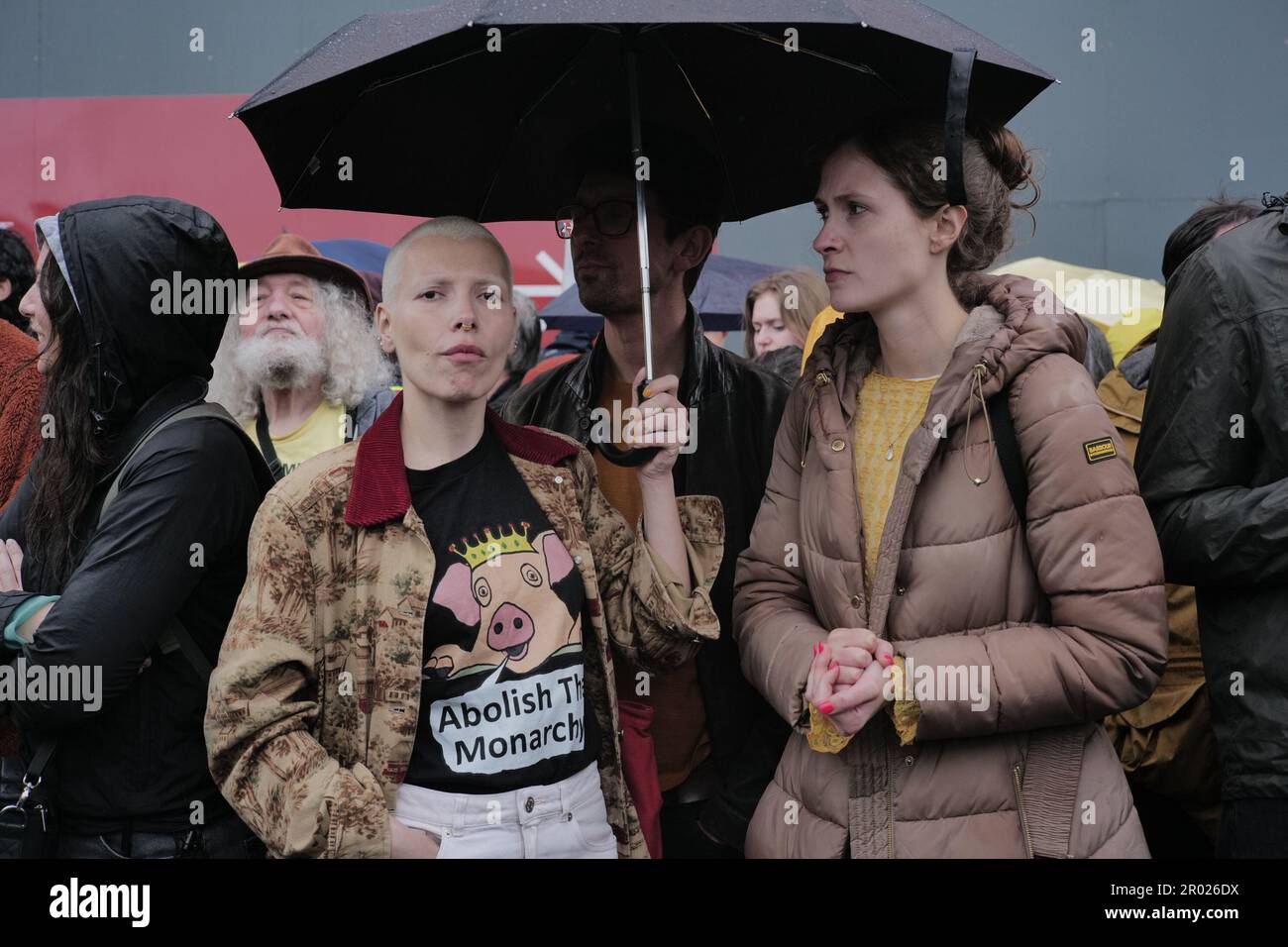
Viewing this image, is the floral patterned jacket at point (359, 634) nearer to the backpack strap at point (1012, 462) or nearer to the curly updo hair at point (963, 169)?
the backpack strap at point (1012, 462)

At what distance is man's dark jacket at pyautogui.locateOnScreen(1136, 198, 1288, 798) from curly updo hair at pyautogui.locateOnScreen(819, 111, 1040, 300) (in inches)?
16.6

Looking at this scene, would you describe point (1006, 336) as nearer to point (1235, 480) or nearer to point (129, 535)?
point (1235, 480)

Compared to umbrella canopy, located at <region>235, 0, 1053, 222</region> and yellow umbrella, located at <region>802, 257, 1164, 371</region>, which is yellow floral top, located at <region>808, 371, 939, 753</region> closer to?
umbrella canopy, located at <region>235, 0, 1053, 222</region>

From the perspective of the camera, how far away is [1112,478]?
2248mm

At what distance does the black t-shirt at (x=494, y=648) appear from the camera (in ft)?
7.22

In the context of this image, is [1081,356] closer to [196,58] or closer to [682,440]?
[682,440]

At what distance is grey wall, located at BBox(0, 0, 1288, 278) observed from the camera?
23.1 ft

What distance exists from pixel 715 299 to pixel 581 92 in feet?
12.6

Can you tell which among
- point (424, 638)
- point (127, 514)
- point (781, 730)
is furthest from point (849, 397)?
point (127, 514)

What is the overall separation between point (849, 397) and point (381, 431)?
0.95 m

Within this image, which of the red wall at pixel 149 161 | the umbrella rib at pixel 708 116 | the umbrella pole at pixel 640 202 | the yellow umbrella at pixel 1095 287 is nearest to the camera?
the umbrella pole at pixel 640 202

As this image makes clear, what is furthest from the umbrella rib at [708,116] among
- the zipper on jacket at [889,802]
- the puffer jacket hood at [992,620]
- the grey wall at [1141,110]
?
the grey wall at [1141,110]

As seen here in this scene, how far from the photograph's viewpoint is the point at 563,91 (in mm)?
2984

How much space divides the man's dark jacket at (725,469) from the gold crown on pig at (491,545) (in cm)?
64
